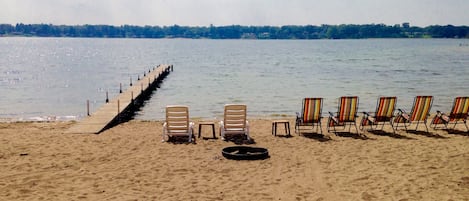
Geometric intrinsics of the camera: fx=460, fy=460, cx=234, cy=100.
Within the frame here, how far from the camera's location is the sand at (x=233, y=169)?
816 centimetres

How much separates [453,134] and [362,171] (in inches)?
233

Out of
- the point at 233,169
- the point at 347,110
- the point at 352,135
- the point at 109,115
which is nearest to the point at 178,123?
the point at 233,169

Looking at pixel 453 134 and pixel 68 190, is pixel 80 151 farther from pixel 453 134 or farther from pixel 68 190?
pixel 453 134

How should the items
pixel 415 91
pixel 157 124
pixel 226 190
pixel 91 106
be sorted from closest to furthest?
pixel 226 190
pixel 157 124
pixel 91 106
pixel 415 91

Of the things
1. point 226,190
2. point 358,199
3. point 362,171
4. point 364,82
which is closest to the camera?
point 358,199

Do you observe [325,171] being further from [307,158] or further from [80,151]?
[80,151]

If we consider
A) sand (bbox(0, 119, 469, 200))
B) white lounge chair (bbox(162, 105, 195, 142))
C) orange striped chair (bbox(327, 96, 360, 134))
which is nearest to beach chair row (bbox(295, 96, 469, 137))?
orange striped chair (bbox(327, 96, 360, 134))

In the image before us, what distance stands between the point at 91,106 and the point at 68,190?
18718 mm

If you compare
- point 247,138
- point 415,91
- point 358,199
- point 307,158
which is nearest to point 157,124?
point 247,138

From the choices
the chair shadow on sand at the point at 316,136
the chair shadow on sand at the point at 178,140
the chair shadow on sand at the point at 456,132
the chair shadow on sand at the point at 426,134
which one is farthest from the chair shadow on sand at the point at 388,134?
the chair shadow on sand at the point at 178,140

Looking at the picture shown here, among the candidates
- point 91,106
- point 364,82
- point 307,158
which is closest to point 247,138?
point 307,158

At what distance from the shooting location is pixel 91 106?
26.2 meters

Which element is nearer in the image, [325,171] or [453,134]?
[325,171]

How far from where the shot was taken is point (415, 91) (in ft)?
113
